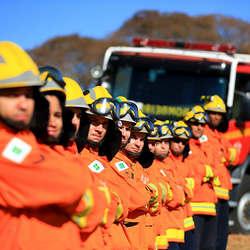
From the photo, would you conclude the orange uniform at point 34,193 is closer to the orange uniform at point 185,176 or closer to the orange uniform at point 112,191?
the orange uniform at point 112,191

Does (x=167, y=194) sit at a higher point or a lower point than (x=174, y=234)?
higher

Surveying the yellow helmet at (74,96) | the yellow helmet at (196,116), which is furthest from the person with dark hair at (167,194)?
the yellow helmet at (74,96)

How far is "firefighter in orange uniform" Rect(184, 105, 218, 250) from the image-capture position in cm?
794

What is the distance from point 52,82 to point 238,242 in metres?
7.80

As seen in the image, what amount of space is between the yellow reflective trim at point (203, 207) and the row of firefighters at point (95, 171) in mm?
13

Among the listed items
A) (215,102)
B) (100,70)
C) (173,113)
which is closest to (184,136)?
(215,102)

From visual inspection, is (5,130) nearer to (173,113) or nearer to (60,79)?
(60,79)

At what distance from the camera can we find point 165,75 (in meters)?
10.1

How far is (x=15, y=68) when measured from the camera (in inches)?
114

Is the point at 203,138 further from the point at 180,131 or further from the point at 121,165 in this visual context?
the point at 121,165

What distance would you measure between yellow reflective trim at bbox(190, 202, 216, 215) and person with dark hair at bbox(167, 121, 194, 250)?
455 mm

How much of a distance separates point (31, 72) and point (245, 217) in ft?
29.6

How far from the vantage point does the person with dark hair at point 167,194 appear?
6324 millimetres

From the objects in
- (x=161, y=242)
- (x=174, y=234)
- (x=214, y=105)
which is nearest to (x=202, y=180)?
(x=214, y=105)
